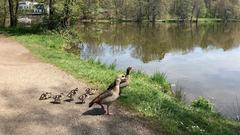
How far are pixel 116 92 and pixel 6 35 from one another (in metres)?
23.0

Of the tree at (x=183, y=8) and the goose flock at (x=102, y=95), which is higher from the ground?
the tree at (x=183, y=8)

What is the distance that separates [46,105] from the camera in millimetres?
11484

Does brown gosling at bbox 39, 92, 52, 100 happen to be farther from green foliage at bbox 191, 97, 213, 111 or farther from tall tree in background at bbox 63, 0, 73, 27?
tall tree in background at bbox 63, 0, 73, 27

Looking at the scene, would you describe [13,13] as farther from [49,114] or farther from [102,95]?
[102,95]

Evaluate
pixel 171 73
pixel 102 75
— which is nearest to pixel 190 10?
pixel 171 73

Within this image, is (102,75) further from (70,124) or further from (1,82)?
(70,124)

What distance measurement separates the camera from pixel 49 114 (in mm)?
10641

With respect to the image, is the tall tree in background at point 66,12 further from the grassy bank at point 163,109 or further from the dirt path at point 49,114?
the dirt path at point 49,114

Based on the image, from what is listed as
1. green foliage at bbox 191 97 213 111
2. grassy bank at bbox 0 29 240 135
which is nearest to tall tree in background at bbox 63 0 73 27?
grassy bank at bbox 0 29 240 135

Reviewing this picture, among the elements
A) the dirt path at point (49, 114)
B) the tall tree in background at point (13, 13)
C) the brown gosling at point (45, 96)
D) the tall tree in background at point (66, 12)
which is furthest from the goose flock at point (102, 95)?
the tall tree in background at point (13, 13)

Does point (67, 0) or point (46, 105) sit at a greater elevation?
point (67, 0)

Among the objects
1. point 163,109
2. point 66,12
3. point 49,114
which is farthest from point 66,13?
point 49,114

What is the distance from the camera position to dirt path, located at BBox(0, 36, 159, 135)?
9508 mm

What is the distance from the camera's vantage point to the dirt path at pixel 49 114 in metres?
9.51
